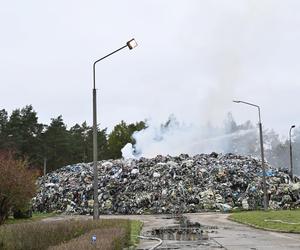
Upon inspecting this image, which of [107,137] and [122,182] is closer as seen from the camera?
[122,182]

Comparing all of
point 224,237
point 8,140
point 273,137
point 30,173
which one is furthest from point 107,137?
point 224,237

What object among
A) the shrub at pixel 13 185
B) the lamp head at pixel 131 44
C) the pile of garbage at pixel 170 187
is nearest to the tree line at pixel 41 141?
the pile of garbage at pixel 170 187

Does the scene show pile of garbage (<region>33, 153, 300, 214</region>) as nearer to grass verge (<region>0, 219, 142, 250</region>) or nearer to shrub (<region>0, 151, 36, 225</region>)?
shrub (<region>0, 151, 36, 225</region>)

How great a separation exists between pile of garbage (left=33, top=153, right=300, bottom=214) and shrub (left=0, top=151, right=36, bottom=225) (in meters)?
17.7

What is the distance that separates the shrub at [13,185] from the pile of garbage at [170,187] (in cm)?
1765

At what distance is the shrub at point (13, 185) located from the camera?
2792 cm

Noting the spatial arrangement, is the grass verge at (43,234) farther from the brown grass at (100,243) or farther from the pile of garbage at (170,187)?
the pile of garbage at (170,187)

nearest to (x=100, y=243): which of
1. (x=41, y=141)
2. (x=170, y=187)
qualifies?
(x=170, y=187)

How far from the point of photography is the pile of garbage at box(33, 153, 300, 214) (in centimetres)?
4672

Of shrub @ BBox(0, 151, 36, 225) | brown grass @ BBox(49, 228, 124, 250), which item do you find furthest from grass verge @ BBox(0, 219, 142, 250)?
shrub @ BBox(0, 151, 36, 225)

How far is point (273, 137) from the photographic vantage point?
148 metres

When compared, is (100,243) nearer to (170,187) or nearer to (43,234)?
(43,234)

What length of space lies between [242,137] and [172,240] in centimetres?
9188

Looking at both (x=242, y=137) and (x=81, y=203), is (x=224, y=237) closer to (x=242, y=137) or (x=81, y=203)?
(x=81, y=203)
